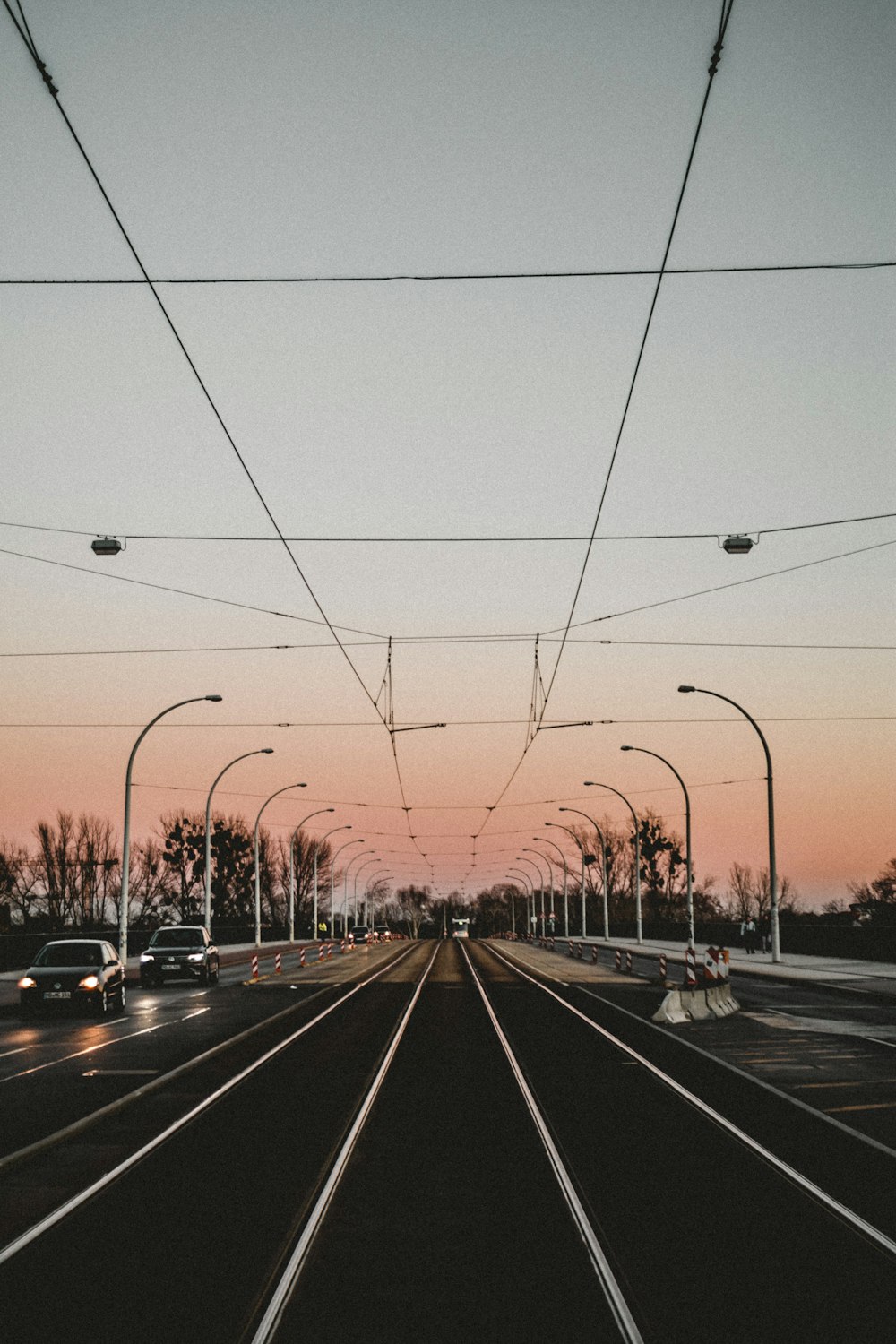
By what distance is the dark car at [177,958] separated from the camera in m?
36.7

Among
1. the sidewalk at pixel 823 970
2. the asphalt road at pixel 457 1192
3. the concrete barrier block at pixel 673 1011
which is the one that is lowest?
the sidewalk at pixel 823 970

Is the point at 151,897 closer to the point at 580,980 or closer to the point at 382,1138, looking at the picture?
the point at 580,980

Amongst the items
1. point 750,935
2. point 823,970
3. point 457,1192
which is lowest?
point 823,970

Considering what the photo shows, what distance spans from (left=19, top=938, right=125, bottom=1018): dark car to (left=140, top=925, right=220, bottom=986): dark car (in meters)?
9.88

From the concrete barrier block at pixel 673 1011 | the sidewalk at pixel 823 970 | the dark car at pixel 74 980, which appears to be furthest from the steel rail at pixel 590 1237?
the sidewalk at pixel 823 970

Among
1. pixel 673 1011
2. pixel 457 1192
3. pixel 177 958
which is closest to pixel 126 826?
pixel 177 958

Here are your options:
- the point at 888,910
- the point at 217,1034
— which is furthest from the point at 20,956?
the point at 888,910

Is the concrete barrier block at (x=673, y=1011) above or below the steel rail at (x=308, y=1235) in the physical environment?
below

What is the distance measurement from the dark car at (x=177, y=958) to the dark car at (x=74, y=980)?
9.88 metres

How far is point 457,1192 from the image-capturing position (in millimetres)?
8438

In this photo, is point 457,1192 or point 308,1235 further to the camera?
point 457,1192

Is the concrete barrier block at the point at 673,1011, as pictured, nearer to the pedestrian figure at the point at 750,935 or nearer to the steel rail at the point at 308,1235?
the steel rail at the point at 308,1235

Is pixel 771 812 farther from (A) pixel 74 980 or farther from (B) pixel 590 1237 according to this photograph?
(B) pixel 590 1237

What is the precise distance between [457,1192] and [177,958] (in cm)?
2991
